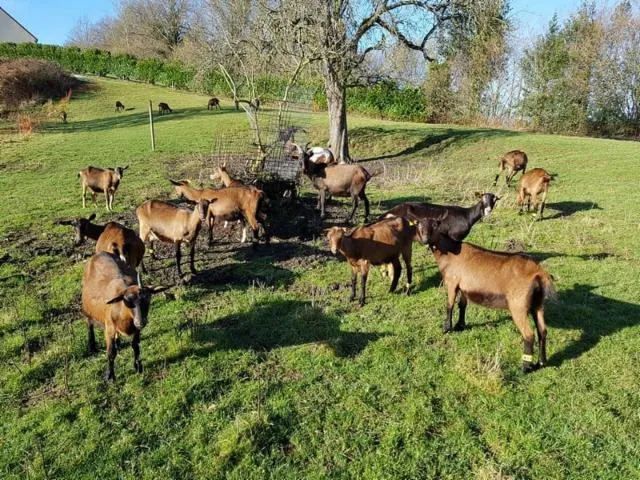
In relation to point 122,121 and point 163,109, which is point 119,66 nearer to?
point 163,109

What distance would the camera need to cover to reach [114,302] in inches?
190

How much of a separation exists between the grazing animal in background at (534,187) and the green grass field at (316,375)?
1248mm

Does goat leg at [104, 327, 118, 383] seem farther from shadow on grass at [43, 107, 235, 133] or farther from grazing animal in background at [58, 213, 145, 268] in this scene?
shadow on grass at [43, 107, 235, 133]

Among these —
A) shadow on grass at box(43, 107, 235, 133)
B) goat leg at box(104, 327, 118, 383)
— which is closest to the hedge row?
shadow on grass at box(43, 107, 235, 133)

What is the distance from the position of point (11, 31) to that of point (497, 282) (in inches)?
3100

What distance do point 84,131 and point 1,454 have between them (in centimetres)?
2663

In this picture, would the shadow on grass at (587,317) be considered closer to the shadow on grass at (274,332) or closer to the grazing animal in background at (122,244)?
the shadow on grass at (274,332)

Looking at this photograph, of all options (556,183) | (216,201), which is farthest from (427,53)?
(216,201)

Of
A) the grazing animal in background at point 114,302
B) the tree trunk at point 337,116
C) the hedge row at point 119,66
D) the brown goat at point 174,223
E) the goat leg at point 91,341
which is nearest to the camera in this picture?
the grazing animal in background at point 114,302

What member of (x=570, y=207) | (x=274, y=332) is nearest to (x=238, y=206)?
(x=274, y=332)

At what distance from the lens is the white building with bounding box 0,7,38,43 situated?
210 feet

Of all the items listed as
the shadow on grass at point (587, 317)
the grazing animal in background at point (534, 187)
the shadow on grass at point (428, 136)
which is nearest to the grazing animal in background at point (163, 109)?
the shadow on grass at point (428, 136)

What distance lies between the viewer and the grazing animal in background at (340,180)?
1106cm

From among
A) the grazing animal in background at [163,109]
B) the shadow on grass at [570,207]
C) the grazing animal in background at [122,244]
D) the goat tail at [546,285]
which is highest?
the grazing animal in background at [163,109]
